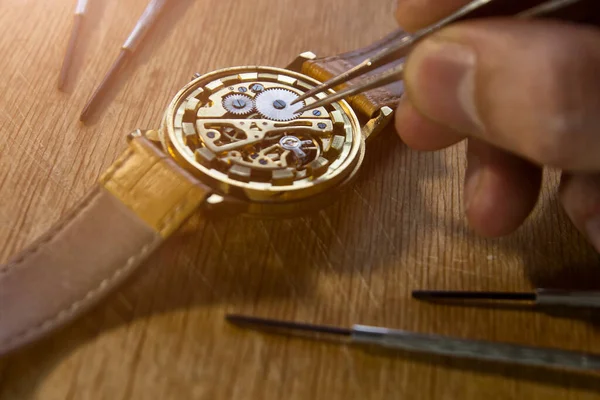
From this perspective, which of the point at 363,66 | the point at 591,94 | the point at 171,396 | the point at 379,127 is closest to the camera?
the point at 591,94

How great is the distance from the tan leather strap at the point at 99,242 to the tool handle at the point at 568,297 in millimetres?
430

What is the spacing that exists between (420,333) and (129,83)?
615mm

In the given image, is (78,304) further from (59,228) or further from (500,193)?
(500,193)

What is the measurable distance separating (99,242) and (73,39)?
1.54 feet

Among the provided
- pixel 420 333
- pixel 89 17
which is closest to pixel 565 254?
pixel 420 333

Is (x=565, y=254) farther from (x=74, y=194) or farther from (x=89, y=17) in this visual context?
(x=89, y=17)

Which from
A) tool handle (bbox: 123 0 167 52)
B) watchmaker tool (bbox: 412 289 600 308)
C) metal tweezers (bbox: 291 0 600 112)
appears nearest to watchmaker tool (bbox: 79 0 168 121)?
tool handle (bbox: 123 0 167 52)

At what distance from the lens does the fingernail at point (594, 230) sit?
713 millimetres

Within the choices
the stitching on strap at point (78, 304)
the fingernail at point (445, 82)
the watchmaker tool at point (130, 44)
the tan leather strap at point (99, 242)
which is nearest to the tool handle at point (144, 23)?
the watchmaker tool at point (130, 44)

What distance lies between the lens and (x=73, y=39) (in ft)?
3.16

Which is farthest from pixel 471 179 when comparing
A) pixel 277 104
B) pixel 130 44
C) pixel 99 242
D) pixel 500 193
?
pixel 130 44

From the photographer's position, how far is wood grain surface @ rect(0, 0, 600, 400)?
2.03ft

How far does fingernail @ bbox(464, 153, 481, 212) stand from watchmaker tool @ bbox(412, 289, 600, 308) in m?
0.12

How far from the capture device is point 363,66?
71 cm
